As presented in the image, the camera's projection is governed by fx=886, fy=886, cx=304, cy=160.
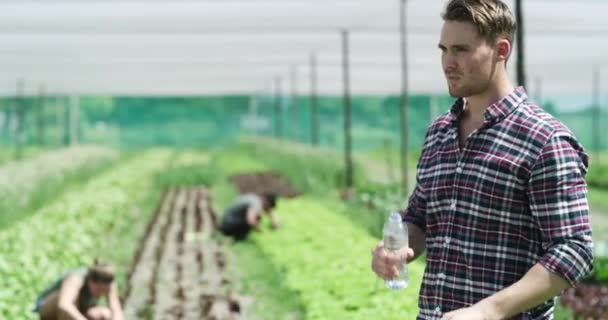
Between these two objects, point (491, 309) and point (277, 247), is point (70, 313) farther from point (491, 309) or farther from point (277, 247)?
point (277, 247)

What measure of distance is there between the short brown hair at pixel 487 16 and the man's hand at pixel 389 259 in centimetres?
49

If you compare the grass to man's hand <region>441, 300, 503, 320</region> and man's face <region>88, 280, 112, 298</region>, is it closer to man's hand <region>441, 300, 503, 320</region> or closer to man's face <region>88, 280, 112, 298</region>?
man's face <region>88, 280, 112, 298</region>

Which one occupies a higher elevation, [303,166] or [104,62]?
[104,62]

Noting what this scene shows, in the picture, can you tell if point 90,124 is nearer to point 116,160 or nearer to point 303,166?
point 116,160

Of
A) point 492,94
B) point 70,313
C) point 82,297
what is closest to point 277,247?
point 82,297

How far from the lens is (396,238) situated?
190cm

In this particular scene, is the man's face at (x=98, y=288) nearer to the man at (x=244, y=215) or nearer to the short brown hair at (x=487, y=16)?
the short brown hair at (x=487, y=16)

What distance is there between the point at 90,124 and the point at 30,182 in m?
41.1

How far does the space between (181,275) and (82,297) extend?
137 inches

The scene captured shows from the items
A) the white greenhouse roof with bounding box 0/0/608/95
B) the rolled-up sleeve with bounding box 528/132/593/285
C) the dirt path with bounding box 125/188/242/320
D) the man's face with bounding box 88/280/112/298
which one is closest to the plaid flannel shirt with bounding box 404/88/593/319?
the rolled-up sleeve with bounding box 528/132/593/285

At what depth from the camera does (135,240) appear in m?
10.2

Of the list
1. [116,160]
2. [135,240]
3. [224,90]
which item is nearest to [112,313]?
[135,240]

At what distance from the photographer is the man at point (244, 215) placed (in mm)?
9977

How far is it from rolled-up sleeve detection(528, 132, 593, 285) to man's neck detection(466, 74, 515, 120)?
0.17 meters
